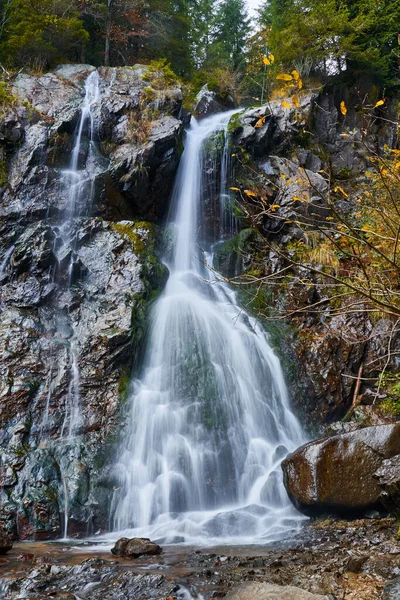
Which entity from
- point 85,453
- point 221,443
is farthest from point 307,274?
point 85,453

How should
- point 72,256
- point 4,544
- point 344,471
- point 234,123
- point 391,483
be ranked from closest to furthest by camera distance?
1. point 391,483
2. point 4,544
3. point 344,471
4. point 72,256
5. point 234,123

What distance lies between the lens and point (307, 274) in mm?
12234

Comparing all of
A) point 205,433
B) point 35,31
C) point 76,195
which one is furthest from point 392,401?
point 35,31

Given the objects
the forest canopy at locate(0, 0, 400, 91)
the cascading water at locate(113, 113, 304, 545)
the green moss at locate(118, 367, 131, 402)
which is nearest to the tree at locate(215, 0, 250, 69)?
the forest canopy at locate(0, 0, 400, 91)

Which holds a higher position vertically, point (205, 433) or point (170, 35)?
point (170, 35)

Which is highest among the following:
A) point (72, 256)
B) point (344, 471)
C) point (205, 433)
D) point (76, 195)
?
point (76, 195)

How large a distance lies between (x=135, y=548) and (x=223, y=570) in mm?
1327

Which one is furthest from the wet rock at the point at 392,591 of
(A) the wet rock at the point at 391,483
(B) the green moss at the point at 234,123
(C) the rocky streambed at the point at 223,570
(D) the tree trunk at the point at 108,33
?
(D) the tree trunk at the point at 108,33

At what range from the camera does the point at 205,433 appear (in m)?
8.91

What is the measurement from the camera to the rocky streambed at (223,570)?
176 inches

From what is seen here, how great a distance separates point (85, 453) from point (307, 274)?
705cm

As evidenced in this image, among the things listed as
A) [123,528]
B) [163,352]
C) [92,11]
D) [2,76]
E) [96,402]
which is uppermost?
[92,11]

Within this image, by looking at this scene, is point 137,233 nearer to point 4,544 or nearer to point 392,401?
point 392,401

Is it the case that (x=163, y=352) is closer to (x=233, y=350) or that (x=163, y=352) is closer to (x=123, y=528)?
(x=233, y=350)
